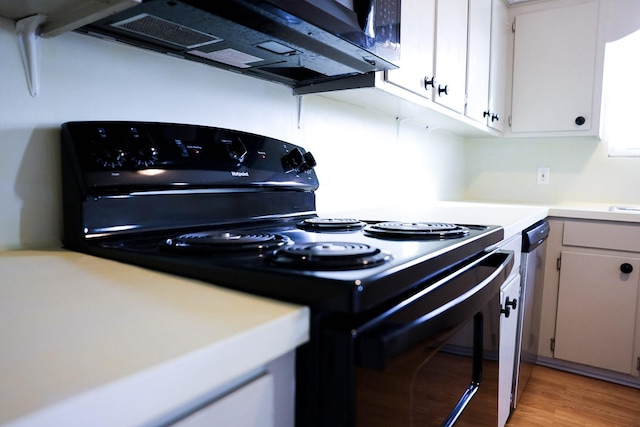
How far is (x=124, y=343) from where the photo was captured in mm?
370

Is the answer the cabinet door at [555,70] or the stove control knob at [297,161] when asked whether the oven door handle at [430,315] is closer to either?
the stove control knob at [297,161]

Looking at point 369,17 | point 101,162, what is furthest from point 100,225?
point 369,17

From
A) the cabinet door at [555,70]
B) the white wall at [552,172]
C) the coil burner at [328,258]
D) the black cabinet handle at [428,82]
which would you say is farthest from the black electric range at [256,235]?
the white wall at [552,172]

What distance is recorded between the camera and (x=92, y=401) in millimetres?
288

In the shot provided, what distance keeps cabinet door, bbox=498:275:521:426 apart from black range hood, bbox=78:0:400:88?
79cm

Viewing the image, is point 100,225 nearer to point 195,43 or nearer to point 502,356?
point 195,43

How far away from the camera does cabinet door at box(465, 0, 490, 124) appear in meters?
1.97

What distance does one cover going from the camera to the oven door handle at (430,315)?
18.9 inches

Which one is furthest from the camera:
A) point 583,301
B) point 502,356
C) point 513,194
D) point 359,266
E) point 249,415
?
point 513,194

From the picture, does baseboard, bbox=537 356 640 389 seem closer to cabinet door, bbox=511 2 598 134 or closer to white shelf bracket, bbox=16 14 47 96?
cabinet door, bbox=511 2 598 134

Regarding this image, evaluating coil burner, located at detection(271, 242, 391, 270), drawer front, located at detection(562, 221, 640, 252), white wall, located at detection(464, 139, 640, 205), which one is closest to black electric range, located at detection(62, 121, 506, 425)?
coil burner, located at detection(271, 242, 391, 270)

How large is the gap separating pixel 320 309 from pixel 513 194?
272cm

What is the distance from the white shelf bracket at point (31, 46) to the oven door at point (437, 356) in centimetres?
75

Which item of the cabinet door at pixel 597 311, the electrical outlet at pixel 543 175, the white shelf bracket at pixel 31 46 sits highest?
the white shelf bracket at pixel 31 46
